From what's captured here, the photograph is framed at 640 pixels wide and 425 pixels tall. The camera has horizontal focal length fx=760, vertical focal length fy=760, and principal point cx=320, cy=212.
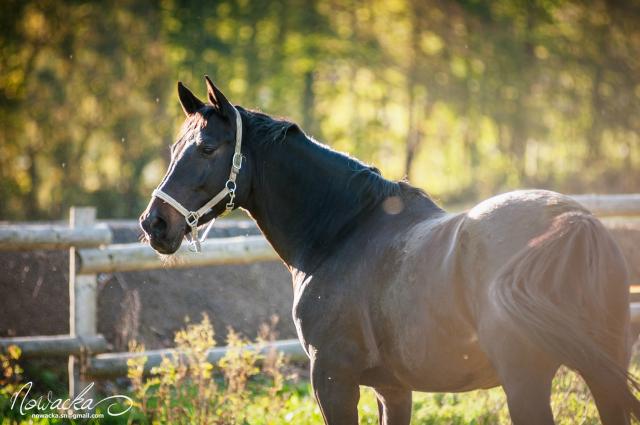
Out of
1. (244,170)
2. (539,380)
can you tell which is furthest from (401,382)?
(244,170)

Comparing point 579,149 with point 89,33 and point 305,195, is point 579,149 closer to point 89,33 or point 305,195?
point 89,33

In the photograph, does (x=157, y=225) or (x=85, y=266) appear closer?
(x=157, y=225)

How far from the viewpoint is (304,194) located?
167 inches

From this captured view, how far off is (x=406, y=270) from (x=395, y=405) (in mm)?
1050

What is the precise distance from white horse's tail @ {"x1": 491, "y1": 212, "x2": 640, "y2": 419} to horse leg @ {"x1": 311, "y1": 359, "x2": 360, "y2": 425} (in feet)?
3.95

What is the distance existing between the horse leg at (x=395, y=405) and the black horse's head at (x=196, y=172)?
1.35 m

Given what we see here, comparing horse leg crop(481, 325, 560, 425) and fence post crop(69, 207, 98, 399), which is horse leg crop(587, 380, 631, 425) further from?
fence post crop(69, 207, 98, 399)

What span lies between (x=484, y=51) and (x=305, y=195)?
693 inches

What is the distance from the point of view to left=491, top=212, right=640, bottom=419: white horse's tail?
2734 millimetres

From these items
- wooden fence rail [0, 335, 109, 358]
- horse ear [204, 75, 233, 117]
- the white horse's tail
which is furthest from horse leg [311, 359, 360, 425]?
wooden fence rail [0, 335, 109, 358]

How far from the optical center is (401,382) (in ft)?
12.3

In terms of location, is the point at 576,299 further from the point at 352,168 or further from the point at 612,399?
the point at 352,168

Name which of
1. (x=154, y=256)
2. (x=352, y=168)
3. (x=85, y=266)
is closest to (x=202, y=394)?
(x=154, y=256)

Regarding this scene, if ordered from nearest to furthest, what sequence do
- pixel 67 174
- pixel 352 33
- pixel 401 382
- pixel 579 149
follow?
pixel 401 382
pixel 67 174
pixel 579 149
pixel 352 33
